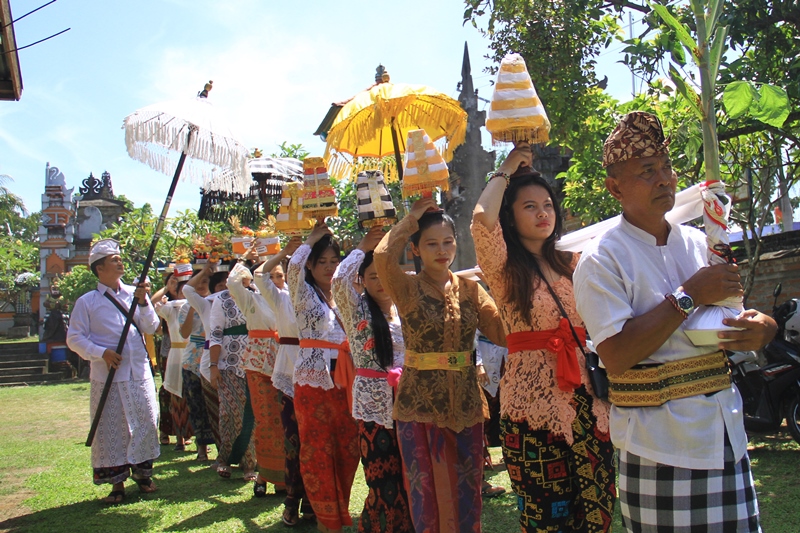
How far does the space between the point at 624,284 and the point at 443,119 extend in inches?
113

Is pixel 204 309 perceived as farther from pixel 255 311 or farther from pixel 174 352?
pixel 174 352

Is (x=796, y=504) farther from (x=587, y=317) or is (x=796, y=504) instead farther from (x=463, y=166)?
(x=463, y=166)

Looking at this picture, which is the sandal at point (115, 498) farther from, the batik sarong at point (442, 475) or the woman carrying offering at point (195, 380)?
the batik sarong at point (442, 475)

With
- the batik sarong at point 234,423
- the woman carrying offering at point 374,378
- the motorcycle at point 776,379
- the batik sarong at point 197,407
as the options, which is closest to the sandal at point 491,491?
the woman carrying offering at point 374,378

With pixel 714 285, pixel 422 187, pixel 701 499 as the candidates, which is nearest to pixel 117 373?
pixel 422 187

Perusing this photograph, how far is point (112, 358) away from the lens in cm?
686

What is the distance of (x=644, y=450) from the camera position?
2.48m

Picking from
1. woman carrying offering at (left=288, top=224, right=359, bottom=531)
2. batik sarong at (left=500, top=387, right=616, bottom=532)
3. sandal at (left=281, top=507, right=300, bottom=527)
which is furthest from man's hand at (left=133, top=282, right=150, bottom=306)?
batik sarong at (left=500, top=387, right=616, bottom=532)

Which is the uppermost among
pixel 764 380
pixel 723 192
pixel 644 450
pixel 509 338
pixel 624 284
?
pixel 723 192

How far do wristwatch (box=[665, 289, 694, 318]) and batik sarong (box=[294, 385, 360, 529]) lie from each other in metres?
3.35

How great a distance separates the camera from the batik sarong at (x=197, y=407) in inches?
362

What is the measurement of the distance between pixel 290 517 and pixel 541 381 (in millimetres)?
2990

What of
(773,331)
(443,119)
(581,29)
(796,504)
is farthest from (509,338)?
(581,29)

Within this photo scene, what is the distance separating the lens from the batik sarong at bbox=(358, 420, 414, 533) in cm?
434
